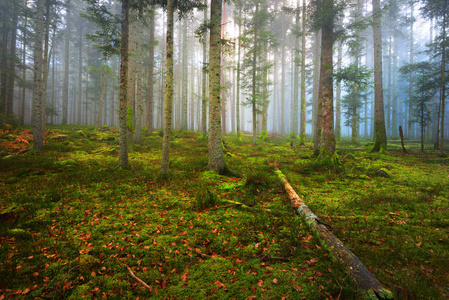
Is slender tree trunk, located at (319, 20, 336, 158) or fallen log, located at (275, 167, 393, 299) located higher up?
slender tree trunk, located at (319, 20, 336, 158)

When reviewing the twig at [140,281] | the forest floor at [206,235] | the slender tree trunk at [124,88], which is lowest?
the twig at [140,281]

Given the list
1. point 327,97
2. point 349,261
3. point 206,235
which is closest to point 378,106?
point 327,97

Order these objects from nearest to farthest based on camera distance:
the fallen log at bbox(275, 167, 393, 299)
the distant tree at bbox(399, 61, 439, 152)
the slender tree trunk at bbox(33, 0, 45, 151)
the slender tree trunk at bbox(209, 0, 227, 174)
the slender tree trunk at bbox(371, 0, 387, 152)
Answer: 1. the fallen log at bbox(275, 167, 393, 299)
2. the slender tree trunk at bbox(209, 0, 227, 174)
3. the slender tree trunk at bbox(33, 0, 45, 151)
4. the distant tree at bbox(399, 61, 439, 152)
5. the slender tree trunk at bbox(371, 0, 387, 152)

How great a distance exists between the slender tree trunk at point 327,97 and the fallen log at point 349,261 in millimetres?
6206

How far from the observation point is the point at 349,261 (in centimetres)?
295

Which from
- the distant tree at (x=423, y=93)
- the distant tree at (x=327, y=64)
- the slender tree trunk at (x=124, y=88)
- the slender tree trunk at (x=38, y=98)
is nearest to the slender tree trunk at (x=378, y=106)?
the distant tree at (x=423, y=93)

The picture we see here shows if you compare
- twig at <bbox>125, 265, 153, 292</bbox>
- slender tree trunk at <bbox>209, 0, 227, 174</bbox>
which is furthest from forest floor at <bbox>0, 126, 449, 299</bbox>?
slender tree trunk at <bbox>209, 0, 227, 174</bbox>

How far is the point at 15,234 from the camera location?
3818 millimetres

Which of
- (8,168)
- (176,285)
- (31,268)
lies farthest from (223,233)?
(8,168)

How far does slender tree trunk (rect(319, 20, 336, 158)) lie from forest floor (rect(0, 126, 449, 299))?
7.97 ft

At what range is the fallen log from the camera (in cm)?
235

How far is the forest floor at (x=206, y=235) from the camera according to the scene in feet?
9.39

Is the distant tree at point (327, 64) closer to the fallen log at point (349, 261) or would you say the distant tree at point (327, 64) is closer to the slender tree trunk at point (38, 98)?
the fallen log at point (349, 261)

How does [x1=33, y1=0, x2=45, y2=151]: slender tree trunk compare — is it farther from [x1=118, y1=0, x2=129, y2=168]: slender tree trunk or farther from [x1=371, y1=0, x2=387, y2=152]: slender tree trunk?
[x1=371, y1=0, x2=387, y2=152]: slender tree trunk
